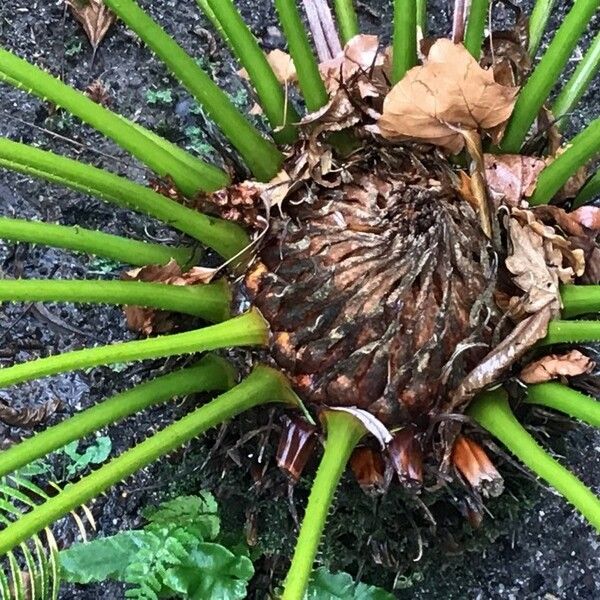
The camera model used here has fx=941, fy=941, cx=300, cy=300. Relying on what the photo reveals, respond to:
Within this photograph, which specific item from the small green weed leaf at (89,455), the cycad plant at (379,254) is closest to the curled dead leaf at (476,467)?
the cycad plant at (379,254)

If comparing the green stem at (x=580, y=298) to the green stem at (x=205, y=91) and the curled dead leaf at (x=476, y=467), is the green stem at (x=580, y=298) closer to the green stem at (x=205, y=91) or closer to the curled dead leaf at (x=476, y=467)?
Result: the curled dead leaf at (x=476, y=467)

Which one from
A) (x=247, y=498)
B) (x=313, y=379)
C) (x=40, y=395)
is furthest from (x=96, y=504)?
(x=313, y=379)

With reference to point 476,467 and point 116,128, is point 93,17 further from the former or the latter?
point 476,467

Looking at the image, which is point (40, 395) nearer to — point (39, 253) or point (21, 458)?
point (39, 253)

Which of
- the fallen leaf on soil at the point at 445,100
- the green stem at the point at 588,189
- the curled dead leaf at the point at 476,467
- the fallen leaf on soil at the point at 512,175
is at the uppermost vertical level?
the fallen leaf on soil at the point at 445,100

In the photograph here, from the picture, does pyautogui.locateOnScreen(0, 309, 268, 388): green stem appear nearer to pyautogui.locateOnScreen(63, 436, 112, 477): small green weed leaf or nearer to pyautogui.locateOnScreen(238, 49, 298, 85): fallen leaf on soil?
pyautogui.locateOnScreen(238, 49, 298, 85): fallen leaf on soil

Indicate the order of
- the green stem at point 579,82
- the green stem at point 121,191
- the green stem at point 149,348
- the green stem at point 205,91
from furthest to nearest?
the green stem at point 579,82
the green stem at point 205,91
the green stem at point 121,191
the green stem at point 149,348

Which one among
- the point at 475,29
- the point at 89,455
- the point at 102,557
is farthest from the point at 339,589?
the point at 475,29
